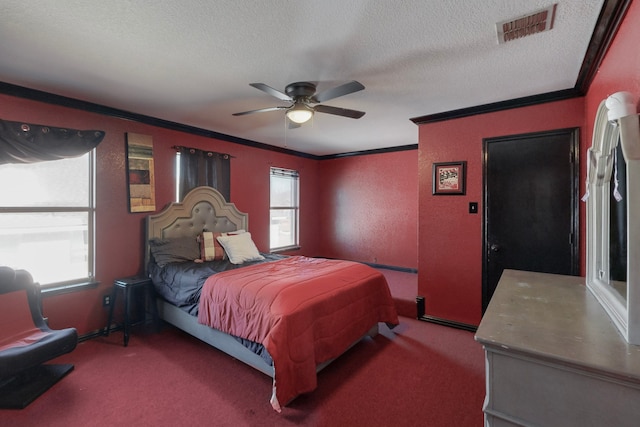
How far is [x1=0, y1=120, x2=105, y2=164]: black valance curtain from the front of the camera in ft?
8.43

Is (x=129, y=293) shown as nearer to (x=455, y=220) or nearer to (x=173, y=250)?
(x=173, y=250)

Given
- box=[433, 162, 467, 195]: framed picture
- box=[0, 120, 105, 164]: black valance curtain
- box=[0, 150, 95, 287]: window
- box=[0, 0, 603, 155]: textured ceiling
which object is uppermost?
box=[0, 0, 603, 155]: textured ceiling

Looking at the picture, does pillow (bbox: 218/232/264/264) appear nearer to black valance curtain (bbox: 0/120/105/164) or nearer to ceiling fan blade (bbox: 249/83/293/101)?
black valance curtain (bbox: 0/120/105/164)

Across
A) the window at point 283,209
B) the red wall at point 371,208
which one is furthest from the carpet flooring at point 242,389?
A: the window at point 283,209

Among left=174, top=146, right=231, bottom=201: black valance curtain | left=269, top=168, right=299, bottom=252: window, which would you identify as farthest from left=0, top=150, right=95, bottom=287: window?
left=269, top=168, right=299, bottom=252: window

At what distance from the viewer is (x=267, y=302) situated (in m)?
2.24

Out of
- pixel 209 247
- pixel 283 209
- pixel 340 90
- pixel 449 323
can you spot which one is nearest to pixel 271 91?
pixel 340 90

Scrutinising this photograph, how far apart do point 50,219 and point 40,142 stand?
Result: 763mm

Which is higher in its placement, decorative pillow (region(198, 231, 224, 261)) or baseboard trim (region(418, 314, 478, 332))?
decorative pillow (region(198, 231, 224, 261))

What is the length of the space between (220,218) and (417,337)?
299 cm

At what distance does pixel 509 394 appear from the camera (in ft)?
3.30

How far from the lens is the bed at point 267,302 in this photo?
6.84ft

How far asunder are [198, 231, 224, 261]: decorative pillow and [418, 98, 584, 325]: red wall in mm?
2491

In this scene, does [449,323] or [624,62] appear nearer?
[624,62]
